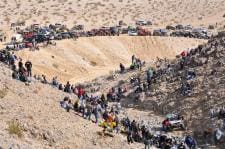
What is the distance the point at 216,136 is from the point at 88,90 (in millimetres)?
23367

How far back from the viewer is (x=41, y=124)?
38906 mm

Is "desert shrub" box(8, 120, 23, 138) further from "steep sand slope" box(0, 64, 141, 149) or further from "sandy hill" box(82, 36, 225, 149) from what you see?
"sandy hill" box(82, 36, 225, 149)

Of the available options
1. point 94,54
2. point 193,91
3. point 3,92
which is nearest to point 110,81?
point 193,91

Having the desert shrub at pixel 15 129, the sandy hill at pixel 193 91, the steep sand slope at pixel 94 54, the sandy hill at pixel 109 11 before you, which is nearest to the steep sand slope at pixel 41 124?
the desert shrub at pixel 15 129

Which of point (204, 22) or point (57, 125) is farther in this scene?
point (204, 22)

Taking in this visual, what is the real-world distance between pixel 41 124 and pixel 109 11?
86.9 metres

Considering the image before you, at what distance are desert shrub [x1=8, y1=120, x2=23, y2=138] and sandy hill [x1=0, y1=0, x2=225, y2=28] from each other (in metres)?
70.8

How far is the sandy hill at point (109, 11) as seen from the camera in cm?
11481

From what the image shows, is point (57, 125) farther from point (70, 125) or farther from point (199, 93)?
point (199, 93)

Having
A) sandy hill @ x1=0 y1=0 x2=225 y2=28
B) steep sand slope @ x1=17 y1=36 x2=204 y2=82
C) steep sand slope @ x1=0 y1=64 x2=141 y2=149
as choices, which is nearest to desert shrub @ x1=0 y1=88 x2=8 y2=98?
steep sand slope @ x1=0 y1=64 x2=141 y2=149

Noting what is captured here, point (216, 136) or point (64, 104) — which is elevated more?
point (64, 104)

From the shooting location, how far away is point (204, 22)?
371 feet

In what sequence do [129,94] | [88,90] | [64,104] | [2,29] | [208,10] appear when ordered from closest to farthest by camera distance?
[64,104] < [129,94] < [88,90] < [2,29] < [208,10]

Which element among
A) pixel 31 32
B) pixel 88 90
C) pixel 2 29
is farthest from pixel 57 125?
pixel 2 29
